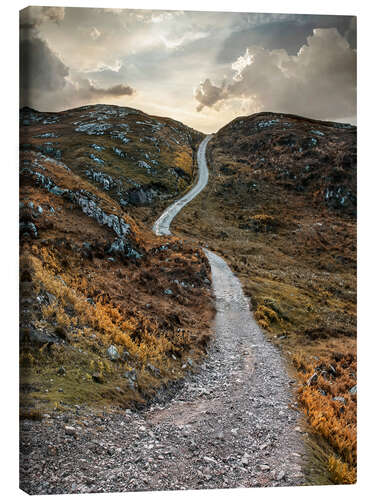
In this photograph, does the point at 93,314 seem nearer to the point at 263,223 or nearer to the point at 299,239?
the point at 299,239

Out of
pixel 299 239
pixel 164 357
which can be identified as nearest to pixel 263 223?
pixel 299 239

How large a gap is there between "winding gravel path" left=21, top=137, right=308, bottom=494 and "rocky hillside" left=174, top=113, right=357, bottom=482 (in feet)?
3.68

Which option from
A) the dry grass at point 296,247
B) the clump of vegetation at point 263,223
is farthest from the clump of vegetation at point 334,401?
the clump of vegetation at point 263,223

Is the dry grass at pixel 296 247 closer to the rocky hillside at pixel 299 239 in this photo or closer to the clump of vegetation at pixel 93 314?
the rocky hillside at pixel 299 239

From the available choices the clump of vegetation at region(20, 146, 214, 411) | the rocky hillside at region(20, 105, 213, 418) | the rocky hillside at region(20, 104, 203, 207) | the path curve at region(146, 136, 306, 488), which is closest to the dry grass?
the path curve at region(146, 136, 306, 488)

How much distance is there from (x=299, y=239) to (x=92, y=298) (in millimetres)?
19184

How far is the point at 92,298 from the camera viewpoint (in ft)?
33.5

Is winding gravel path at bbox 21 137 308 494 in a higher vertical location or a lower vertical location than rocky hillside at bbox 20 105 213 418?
lower

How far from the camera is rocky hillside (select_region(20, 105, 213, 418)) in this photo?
7168 millimetres

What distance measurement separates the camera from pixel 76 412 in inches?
250

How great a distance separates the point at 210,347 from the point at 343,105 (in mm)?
9008

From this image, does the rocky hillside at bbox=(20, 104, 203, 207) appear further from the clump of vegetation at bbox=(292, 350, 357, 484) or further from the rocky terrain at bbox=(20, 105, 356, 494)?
the clump of vegetation at bbox=(292, 350, 357, 484)
